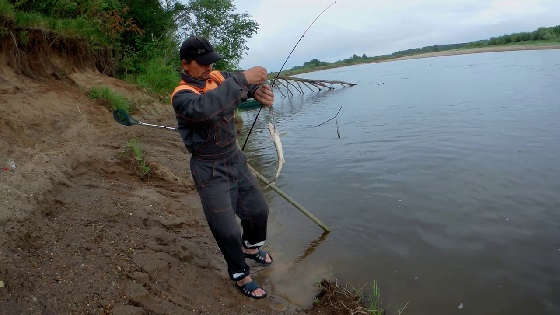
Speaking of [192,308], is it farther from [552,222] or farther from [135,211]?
[552,222]

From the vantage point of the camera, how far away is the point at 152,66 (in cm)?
1496

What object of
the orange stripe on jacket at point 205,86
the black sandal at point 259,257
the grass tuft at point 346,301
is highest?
the orange stripe on jacket at point 205,86

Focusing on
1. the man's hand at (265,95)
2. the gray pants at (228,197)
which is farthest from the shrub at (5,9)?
the man's hand at (265,95)

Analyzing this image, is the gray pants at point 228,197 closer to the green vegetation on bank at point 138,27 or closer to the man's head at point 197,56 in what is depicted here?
the man's head at point 197,56

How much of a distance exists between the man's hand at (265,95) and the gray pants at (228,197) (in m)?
0.50

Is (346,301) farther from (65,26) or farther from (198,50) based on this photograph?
(65,26)

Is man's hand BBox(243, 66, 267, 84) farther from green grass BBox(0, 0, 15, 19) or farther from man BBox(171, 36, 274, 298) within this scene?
green grass BBox(0, 0, 15, 19)

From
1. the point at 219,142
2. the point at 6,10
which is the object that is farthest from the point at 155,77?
the point at 219,142

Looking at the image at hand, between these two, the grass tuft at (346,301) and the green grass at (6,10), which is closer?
the grass tuft at (346,301)

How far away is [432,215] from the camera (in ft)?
19.2

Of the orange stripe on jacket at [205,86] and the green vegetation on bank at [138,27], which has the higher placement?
the green vegetation on bank at [138,27]

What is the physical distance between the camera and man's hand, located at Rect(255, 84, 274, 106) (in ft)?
11.4

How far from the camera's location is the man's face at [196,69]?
10.7ft

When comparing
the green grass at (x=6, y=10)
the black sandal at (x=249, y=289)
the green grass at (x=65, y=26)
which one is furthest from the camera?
the green grass at (x=65, y=26)
